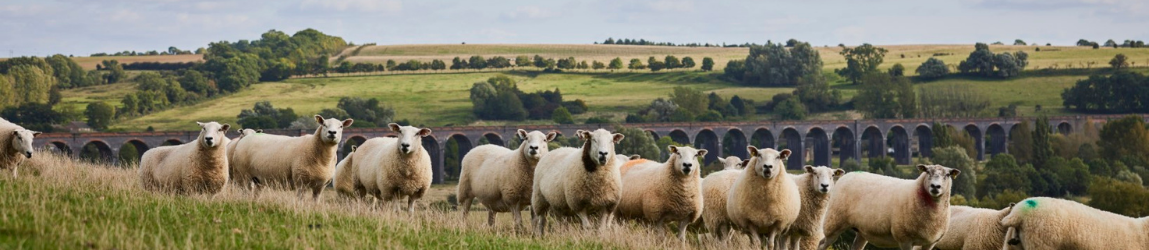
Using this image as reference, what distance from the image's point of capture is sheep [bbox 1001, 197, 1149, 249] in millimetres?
19797

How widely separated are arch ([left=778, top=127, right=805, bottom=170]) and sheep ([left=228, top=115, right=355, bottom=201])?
3847 inches

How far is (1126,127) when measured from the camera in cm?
10688

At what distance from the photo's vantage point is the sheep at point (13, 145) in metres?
24.0

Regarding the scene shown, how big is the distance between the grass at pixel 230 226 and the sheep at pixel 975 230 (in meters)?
4.37

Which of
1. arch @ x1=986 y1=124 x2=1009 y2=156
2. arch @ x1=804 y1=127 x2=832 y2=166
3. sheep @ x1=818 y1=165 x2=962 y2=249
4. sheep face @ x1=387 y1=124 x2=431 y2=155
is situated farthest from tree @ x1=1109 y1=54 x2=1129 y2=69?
sheep face @ x1=387 y1=124 x2=431 y2=155

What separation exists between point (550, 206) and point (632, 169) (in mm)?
3147

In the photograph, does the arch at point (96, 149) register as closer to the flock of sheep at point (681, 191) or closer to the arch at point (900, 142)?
the arch at point (900, 142)

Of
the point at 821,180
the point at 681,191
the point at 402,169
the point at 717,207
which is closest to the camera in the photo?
the point at 821,180

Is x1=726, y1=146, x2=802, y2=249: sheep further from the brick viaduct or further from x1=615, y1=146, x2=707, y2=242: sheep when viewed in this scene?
the brick viaduct

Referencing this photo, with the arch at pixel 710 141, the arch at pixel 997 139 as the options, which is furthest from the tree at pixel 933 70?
the arch at pixel 710 141

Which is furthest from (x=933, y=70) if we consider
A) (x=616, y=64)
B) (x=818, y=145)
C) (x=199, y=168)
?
(x=199, y=168)

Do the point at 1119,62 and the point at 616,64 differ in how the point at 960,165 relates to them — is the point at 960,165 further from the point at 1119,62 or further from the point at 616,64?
the point at 616,64

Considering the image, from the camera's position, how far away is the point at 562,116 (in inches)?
5325

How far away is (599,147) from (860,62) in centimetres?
16416
